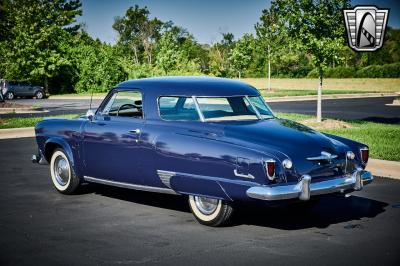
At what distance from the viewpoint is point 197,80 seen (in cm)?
719

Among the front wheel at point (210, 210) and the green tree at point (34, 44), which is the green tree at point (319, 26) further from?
the green tree at point (34, 44)

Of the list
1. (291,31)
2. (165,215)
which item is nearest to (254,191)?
(165,215)

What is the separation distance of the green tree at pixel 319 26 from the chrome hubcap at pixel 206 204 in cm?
1176

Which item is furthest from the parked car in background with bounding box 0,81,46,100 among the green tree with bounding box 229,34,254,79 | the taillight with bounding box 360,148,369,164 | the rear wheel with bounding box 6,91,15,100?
the taillight with bounding box 360,148,369,164

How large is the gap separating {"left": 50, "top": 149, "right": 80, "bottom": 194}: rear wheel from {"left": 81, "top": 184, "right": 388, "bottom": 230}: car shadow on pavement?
519 millimetres

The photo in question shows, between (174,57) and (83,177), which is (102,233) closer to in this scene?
(83,177)

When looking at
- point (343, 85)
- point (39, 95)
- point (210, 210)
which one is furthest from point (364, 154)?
point (343, 85)

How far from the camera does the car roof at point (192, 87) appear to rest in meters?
6.85

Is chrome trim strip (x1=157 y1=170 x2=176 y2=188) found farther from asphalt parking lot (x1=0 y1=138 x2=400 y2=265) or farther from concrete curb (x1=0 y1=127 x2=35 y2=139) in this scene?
concrete curb (x1=0 y1=127 x2=35 y2=139)

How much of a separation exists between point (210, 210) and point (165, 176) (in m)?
0.66

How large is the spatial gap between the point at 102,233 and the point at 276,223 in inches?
81.1

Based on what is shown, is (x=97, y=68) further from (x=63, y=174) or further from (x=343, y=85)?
(x=63, y=174)

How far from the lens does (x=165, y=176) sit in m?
6.45

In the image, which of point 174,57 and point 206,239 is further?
point 174,57
